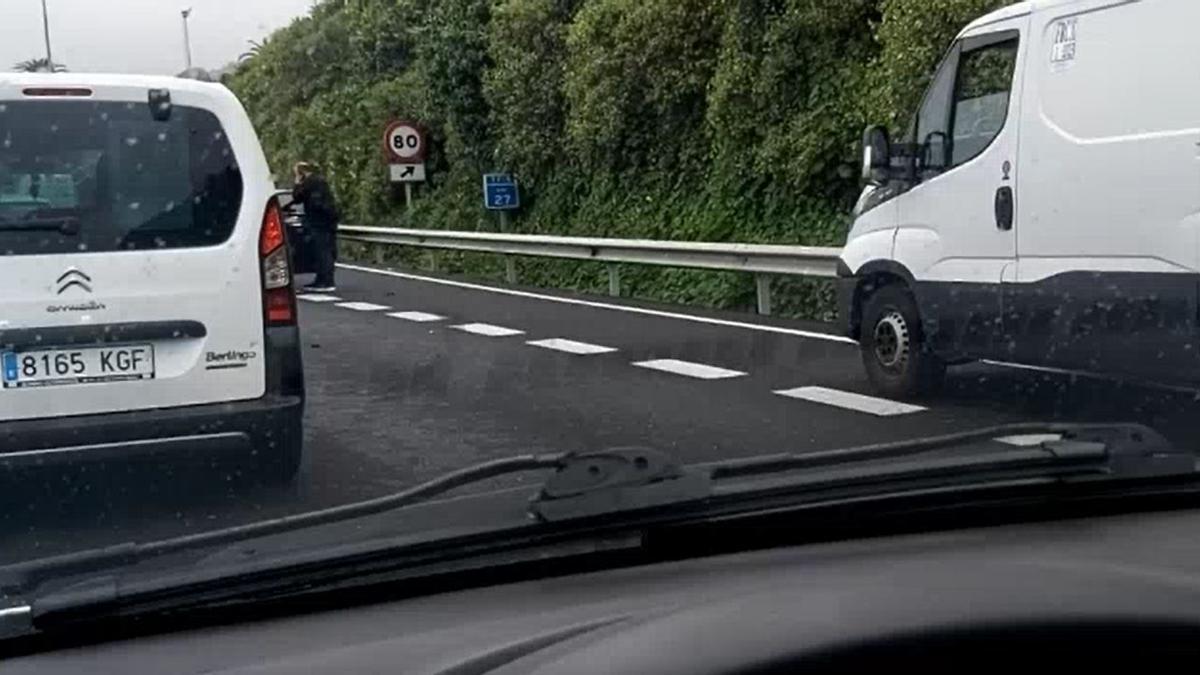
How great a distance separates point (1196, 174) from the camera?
695 cm

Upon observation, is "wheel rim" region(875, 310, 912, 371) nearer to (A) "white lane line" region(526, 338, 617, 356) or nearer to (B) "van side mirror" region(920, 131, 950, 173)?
(B) "van side mirror" region(920, 131, 950, 173)

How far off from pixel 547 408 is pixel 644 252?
26.5 feet

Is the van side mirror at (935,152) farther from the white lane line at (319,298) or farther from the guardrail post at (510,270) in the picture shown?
the guardrail post at (510,270)

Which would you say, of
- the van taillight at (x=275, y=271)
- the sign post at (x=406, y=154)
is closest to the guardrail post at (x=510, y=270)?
the sign post at (x=406, y=154)

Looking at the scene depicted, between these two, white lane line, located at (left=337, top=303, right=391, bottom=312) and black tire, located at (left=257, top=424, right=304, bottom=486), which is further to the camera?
white lane line, located at (left=337, top=303, right=391, bottom=312)

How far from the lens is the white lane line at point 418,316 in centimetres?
1509

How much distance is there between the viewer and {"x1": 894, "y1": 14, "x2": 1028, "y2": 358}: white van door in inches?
320

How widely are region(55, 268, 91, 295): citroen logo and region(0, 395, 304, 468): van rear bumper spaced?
1.51ft

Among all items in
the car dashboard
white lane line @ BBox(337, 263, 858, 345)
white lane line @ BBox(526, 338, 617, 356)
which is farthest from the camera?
white lane line @ BBox(337, 263, 858, 345)

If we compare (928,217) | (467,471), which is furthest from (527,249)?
(467,471)

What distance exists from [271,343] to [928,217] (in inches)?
151

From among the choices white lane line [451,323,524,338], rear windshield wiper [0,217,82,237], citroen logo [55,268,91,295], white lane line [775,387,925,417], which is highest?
rear windshield wiper [0,217,82,237]

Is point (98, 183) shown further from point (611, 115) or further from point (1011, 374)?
point (611, 115)

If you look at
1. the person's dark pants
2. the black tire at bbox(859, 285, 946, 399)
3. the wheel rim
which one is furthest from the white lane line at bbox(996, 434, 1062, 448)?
the person's dark pants
